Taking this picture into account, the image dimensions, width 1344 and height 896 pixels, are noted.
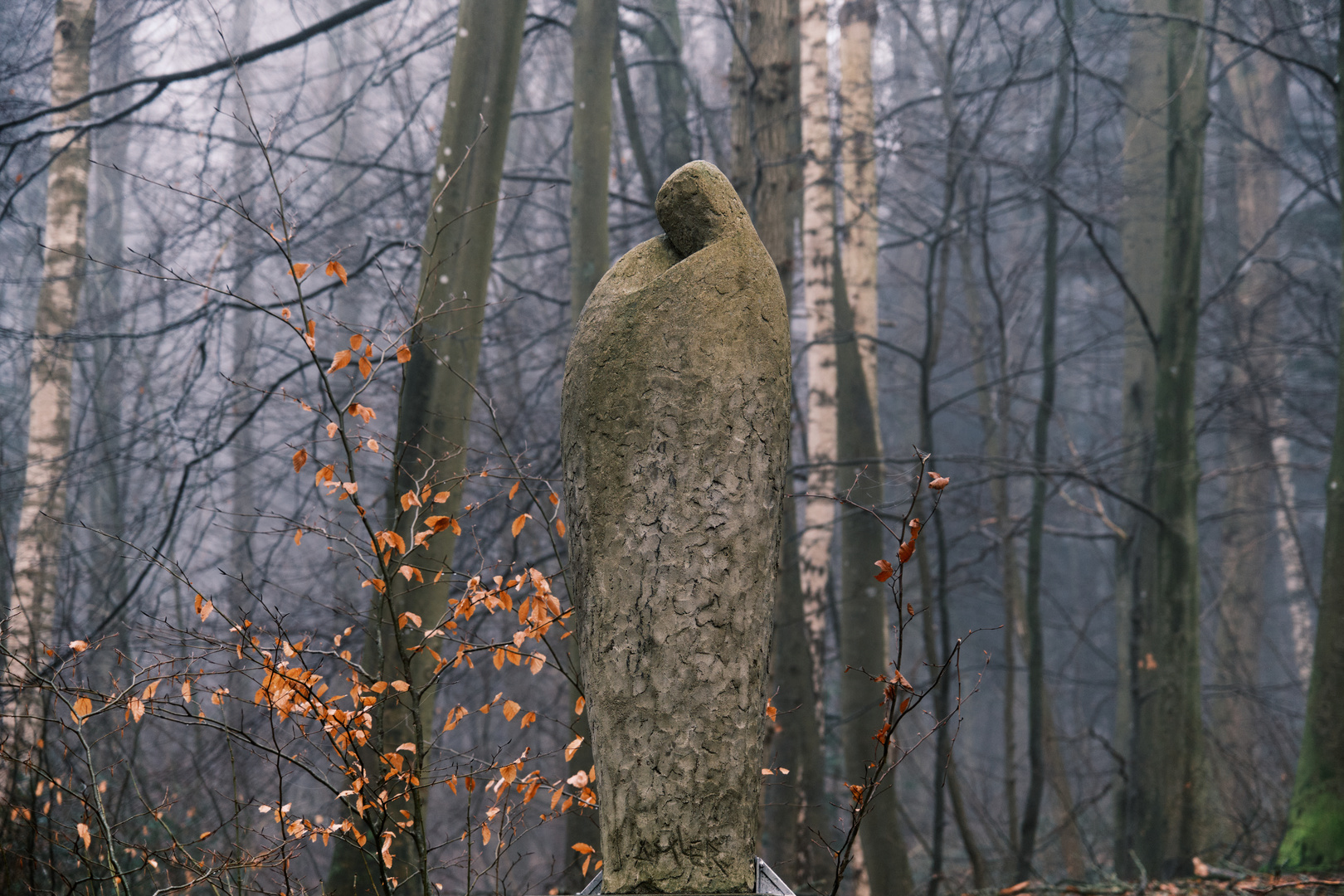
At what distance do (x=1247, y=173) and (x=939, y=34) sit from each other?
744 centimetres

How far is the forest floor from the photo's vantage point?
4.36m

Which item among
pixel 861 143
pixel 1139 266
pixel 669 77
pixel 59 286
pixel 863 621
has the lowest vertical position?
pixel 863 621

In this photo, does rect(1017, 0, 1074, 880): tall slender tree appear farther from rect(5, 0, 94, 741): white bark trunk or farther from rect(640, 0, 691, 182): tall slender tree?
rect(5, 0, 94, 741): white bark trunk

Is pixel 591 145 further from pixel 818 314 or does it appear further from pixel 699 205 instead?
pixel 699 205

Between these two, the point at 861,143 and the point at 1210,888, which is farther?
Answer: the point at 861,143

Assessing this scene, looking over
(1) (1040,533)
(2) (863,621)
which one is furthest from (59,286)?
(1) (1040,533)

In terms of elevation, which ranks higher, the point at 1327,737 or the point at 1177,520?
the point at 1177,520

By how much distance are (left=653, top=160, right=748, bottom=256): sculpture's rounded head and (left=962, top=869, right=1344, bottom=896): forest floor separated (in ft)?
13.0

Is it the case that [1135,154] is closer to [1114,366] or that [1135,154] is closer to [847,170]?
[847,170]

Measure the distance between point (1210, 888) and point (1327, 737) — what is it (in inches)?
52.5

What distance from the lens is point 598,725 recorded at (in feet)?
7.58

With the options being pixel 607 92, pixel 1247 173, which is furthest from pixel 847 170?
pixel 1247 173

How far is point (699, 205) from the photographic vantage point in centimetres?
239

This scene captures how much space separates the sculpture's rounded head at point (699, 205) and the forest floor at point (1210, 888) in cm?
396
